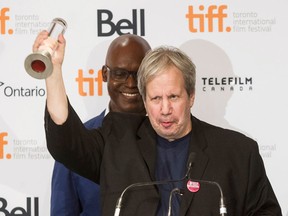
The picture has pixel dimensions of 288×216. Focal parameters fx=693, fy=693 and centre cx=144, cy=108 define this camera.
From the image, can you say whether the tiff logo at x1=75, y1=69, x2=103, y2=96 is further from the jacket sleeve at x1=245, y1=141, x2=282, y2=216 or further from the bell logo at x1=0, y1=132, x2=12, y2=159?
the jacket sleeve at x1=245, y1=141, x2=282, y2=216

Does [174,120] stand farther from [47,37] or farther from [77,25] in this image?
[77,25]

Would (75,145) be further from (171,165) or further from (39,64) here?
(39,64)

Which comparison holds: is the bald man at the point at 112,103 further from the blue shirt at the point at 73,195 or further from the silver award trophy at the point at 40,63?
the silver award trophy at the point at 40,63

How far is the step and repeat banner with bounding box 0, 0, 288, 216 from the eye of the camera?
123 inches

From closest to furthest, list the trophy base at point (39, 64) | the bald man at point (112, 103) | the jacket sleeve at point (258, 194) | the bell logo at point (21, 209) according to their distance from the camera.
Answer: the trophy base at point (39, 64)
the jacket sleeve at point (258, 194)
the bald man at point (112, 103)
the bell logo at point (21, 209)

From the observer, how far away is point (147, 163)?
87.9 inches

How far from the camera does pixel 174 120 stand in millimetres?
2217

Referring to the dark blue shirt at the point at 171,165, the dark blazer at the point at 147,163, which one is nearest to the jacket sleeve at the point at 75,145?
the dark blazer at the point at 147,163

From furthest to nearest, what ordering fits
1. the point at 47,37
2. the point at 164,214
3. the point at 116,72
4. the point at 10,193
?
the point at 10,193, the point at 116,72, the point at 164,214, the point at 47,37

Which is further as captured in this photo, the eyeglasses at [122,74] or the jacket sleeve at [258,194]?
the eyeglasses at [122,74]

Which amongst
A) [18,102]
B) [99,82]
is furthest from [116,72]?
[18,102]

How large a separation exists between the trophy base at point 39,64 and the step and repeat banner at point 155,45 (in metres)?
1.29

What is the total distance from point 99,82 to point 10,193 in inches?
25.2

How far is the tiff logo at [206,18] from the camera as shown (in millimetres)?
3117
